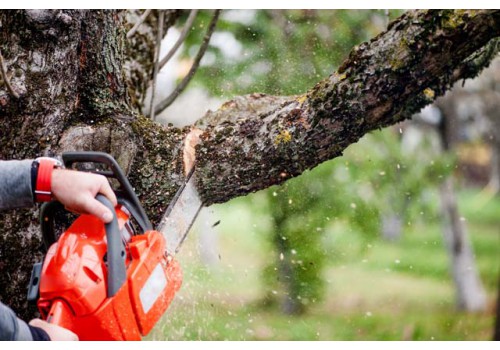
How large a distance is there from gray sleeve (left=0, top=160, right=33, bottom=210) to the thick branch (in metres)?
0.46

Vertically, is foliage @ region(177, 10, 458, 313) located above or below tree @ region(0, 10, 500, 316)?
above

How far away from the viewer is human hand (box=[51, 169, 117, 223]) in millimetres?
1146

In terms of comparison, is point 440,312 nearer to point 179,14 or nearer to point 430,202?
point 430,202

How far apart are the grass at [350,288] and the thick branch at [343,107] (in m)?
0.53

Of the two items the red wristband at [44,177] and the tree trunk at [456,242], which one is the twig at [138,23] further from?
the tree trunk at [456,242]

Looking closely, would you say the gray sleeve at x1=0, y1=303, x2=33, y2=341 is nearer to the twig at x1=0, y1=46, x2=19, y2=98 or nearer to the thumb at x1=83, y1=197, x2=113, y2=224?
the thumb at x1=83, y1=197, x2=113, y2=224

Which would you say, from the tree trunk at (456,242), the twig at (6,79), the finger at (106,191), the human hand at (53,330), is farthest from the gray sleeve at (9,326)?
the tree trunk at (456,242)

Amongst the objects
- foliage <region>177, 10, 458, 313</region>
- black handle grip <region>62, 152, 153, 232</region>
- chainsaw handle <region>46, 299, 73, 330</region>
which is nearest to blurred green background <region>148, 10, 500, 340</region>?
foliage <region>177, 10, 458, 313</region>

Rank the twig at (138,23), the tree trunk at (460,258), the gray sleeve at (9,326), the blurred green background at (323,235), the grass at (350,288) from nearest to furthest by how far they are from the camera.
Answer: the gray sleeve at (9,326) → the twig at (138,23) → the grass at (350,288) → the blurred green background at (323,235) → the tree trunk at (460,258)

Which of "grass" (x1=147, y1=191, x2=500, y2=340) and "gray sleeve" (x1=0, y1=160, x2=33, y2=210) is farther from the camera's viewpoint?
"grass" (x1=147, y1=191, x2=500, y2=340)

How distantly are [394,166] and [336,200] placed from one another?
81cm

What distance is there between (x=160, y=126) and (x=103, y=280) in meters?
0.54

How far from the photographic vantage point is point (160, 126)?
1568mm

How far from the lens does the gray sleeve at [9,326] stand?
1023 mm
